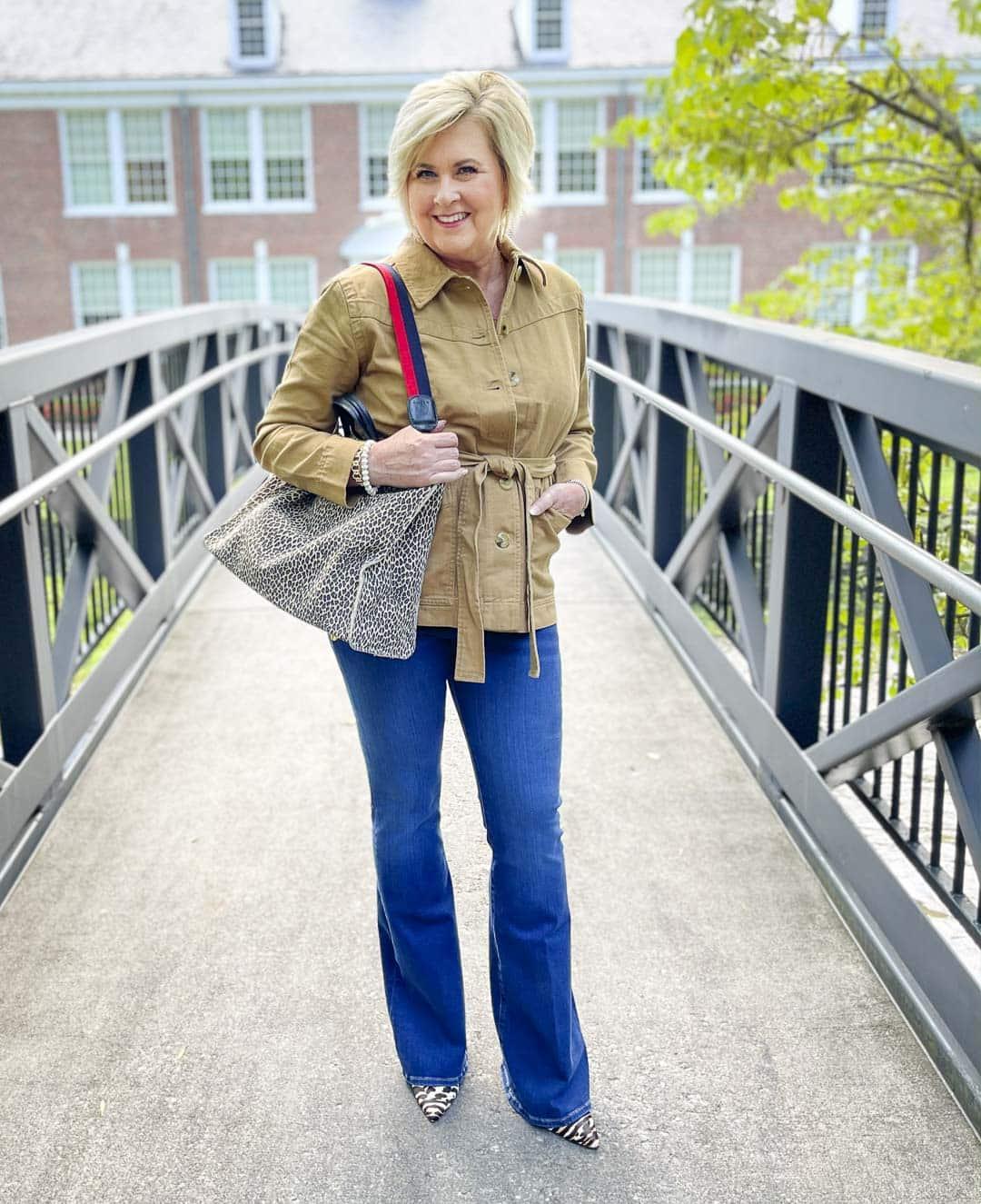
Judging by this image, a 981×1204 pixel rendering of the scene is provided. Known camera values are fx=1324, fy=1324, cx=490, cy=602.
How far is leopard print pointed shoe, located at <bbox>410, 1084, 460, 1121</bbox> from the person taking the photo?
2242mm

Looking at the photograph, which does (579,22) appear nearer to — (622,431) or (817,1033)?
(622,431)

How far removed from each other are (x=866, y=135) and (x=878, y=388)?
21.9 feet

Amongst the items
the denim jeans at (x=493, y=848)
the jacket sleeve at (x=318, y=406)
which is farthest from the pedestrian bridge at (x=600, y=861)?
the jacket sleeve at (x=318, y=406)

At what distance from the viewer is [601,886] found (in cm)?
307

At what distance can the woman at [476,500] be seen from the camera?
1995 millimetres

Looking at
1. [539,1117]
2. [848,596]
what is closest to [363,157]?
[848,596]

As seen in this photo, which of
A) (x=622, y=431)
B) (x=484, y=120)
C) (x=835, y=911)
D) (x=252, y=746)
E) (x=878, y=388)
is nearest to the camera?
(x=484, y=120)

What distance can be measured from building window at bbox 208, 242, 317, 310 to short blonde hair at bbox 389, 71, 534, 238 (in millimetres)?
28019

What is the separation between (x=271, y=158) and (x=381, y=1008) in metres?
28.8

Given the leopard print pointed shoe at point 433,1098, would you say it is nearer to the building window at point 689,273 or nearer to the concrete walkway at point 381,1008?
the concrete walkway at point 381,1008

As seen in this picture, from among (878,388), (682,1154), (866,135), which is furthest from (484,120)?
(866,135)

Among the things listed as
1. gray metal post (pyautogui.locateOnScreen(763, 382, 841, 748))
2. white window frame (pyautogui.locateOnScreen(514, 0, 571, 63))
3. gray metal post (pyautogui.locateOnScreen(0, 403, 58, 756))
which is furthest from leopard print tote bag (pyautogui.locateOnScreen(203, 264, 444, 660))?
white window frame (pyautogui.locateOnScreen(514, 0, 571, 63))

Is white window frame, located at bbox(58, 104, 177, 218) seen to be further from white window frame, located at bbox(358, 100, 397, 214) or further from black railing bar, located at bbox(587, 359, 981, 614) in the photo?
black railing bar, located at bbox(587, 359, 981, 614)

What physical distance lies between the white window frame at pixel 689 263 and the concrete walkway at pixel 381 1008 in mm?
26119
